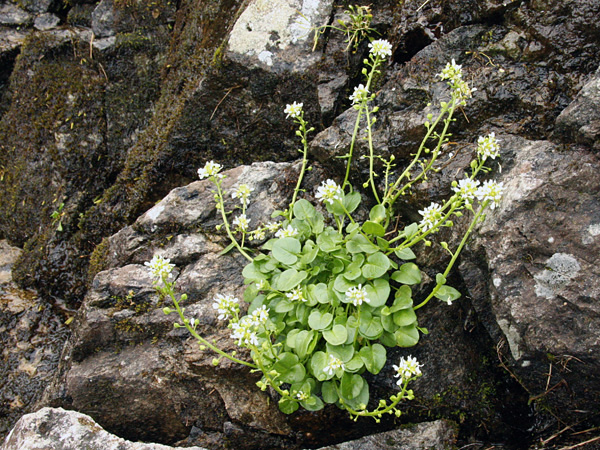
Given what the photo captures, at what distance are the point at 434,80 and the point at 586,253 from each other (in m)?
1.61

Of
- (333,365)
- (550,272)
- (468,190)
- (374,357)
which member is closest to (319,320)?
(333,365)

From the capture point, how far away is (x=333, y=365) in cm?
271

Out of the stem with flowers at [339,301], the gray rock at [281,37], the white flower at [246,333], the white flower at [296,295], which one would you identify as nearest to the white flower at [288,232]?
the stem with flowers at [339,301]

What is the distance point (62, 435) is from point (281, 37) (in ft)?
11.8

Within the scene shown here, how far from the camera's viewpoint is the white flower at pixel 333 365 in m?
2.71

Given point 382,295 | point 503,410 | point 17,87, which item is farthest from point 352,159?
point 17,87

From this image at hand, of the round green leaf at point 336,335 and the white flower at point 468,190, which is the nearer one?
the white flower at point 468,190

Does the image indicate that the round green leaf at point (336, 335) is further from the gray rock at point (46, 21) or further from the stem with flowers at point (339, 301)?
the gray rock at point (46, 21)

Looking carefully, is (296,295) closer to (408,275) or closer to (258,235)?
(258,235)

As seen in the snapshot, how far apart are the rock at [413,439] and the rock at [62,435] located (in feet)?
3.56

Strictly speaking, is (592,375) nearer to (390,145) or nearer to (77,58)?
(390,145)

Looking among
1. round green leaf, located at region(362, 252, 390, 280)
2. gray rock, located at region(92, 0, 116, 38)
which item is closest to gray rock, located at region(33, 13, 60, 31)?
gray rock, located at region(92, 0, 116, 38)

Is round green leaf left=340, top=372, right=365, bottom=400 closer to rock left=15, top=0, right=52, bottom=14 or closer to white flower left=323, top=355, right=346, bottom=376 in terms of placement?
white flower left=323, top=355, right=346, bottom=376

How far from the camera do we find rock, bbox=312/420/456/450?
9.97ft
